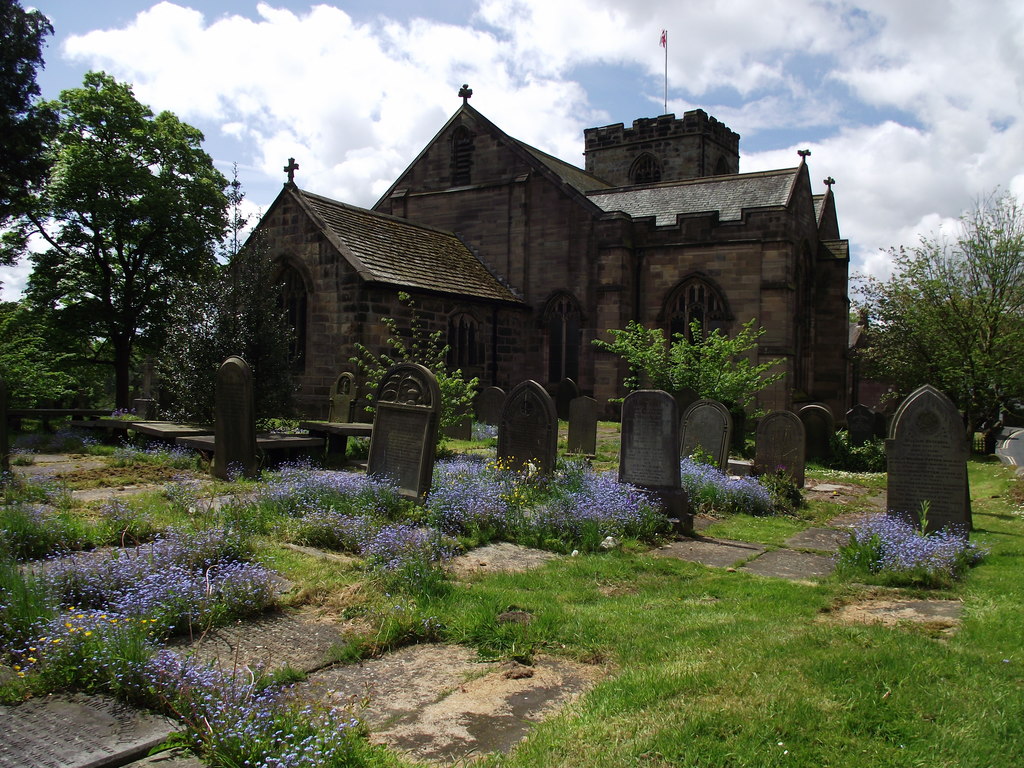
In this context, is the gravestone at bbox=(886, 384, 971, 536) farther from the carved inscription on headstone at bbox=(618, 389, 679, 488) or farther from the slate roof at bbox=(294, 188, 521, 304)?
the slate roof at bbox=(294, 188, 521, 304)

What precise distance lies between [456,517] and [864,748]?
5060mm

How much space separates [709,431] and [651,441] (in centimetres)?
367

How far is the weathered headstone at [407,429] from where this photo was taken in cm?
849

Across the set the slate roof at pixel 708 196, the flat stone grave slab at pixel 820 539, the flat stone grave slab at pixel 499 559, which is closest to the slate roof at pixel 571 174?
the slate roof at pixel 708 196

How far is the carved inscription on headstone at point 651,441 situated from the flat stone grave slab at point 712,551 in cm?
93

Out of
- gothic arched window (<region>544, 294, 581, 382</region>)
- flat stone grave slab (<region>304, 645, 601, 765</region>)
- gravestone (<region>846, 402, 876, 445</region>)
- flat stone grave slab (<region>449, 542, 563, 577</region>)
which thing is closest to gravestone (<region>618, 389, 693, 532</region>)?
flat stone grave slab (<region>449, 542, 563, 577</region>)

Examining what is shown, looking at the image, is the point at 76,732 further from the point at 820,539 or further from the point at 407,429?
the point at 820,539

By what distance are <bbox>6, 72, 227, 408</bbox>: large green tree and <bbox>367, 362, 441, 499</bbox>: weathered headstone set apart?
18.9 m

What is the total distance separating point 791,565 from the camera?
735cm

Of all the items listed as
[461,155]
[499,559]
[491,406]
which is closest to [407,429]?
[499,559]

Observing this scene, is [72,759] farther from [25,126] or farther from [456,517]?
[25,126]

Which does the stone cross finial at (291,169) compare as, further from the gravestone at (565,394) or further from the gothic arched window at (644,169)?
the gothic arched window at (644,169)

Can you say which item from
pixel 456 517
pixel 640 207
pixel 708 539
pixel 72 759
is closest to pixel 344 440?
pixel 456 517

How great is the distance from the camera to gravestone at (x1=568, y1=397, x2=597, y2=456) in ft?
48.6
